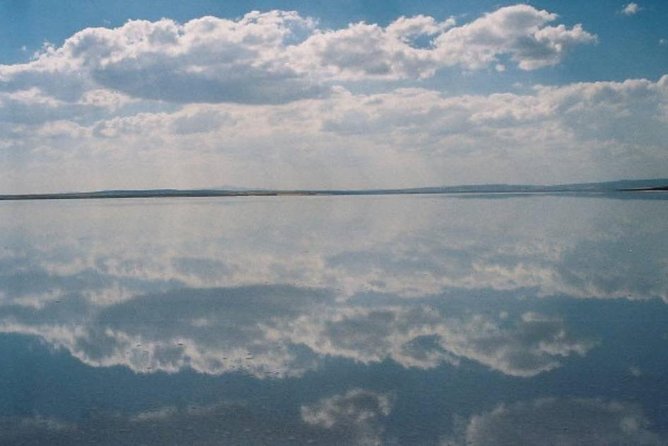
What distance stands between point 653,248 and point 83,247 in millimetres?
16680

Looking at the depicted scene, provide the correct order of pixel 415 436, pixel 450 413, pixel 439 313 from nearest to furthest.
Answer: pixel 415 436 → pixel 450 413 → pixel 439 313

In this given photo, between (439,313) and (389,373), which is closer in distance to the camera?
(389,373)

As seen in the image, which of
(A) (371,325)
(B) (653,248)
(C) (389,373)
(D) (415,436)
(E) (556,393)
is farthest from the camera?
(B) (653,248)

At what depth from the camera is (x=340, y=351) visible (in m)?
7.75

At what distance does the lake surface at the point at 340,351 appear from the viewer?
5457mm

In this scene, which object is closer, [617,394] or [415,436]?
[415,436]

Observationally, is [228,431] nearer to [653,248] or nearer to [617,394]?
[617,394]

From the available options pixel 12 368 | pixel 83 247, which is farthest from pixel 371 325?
pixel 83 247

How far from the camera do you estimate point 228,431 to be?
17.4 ft

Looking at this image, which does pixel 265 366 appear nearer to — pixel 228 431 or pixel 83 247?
pixel 228 431

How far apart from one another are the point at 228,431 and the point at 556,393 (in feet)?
10.0

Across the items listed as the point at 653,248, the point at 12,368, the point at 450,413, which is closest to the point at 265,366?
the point at 450,413

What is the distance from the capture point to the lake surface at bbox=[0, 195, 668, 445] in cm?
546

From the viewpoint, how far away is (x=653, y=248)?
17.8 meters
